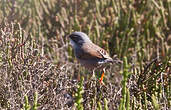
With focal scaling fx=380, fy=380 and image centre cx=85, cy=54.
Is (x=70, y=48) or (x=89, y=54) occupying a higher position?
(x=70, y=48)

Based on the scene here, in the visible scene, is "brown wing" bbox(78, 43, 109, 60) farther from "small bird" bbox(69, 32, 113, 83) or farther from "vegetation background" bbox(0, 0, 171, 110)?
"vegetation background" bbox(0, 0, 171, 110)

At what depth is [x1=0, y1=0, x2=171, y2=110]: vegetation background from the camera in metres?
3.27

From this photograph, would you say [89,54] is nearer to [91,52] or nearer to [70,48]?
[91,52]

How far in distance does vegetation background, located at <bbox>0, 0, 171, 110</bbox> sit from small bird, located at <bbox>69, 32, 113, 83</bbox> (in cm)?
13

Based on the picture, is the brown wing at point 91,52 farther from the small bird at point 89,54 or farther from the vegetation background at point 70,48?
the vegetation background at point 70,48

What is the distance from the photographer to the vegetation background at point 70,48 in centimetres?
327

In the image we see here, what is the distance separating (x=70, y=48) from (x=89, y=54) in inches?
40.6

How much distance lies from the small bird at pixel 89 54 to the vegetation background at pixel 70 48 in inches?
5.1

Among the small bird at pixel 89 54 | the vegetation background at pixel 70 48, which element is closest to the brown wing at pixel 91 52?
the small bird at pixel 89 54

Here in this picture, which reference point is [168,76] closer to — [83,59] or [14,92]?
[83,59]

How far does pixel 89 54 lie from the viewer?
450cm

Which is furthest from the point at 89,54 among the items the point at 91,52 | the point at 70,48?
the point at 70,48

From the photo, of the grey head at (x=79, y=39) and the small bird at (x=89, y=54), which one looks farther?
the grey head at (x=79, y=39)

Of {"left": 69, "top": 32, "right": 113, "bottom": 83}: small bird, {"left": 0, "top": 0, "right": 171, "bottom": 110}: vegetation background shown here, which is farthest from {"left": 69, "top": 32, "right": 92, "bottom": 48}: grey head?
{"left": 0, "top": 0, "right": 171, "bottom": 110}: vegetation background
